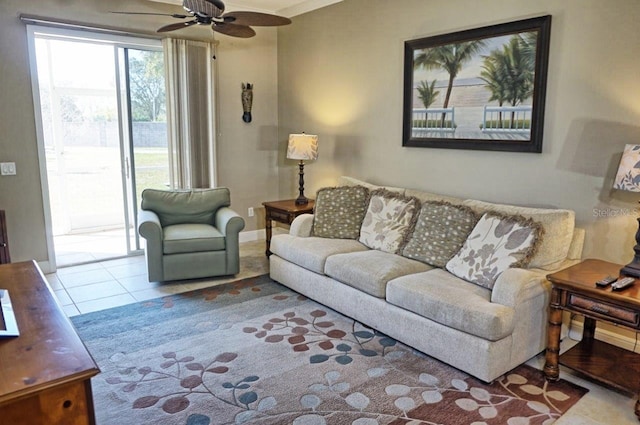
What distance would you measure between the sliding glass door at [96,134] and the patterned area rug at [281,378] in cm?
196

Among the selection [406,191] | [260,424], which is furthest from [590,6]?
[260,424]

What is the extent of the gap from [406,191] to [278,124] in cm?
246

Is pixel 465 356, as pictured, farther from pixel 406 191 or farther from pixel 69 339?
pixel 69 339

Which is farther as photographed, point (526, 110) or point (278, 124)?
point (278, 124)

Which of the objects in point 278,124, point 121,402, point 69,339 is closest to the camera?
point 69,339

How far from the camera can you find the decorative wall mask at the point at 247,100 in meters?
5.44

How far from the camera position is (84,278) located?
439cm

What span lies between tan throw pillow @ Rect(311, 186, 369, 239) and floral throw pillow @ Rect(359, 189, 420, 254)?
110 mm

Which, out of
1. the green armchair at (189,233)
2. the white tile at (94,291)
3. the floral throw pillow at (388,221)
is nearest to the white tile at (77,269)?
the white tile at (94,291)

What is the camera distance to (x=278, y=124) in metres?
5.83

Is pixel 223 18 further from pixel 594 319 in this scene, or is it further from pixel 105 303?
pixel 594 319

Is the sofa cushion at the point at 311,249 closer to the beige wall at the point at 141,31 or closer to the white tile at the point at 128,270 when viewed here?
the white tile at the point at 128,270

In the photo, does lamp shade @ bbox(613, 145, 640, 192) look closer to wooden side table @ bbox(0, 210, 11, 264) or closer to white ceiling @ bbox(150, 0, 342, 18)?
white ceiling @ bbox(150, 0, 342, 18)

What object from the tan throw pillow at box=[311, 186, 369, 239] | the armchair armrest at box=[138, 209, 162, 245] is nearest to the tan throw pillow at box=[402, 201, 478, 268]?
the tan throw pillow at box=[311, 186, 369, 239]
